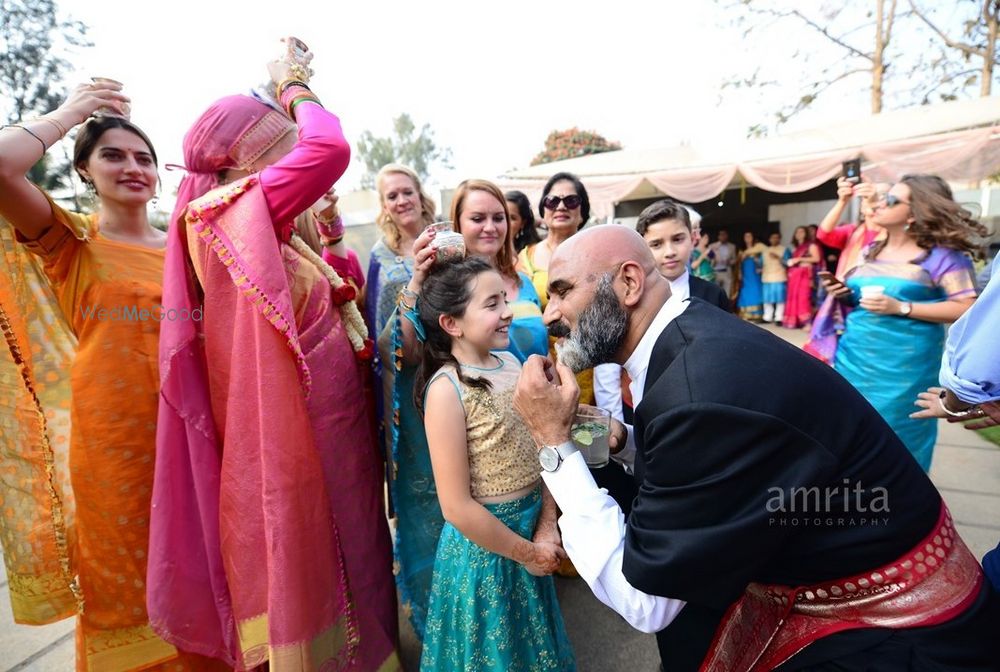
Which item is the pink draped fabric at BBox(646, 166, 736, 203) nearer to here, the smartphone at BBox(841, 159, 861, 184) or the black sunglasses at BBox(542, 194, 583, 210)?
the smartphone at BBox(841, 159, 861, 184)

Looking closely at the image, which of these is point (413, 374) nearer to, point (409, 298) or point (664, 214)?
point (409, 298)

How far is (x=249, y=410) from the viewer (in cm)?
141

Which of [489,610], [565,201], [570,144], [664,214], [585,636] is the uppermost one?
[570,144]

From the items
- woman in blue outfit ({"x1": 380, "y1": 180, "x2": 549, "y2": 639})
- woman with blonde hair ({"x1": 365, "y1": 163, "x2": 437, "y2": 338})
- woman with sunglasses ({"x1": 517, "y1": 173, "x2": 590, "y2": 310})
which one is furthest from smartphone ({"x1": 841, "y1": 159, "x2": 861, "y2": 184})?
woman with blonde hair ({"x1": 365, "y1": 163, "x2": 437, "y2": 338})

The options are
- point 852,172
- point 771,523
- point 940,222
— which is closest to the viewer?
point 771,523

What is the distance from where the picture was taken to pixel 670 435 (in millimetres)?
1071

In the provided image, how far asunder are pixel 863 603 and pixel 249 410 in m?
1.63

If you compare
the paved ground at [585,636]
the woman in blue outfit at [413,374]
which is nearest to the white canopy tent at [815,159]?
the paved ground at [585,636]

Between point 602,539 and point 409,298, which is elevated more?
point 409,298

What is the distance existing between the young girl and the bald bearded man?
357mm

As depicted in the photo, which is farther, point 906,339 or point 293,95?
point 906,339

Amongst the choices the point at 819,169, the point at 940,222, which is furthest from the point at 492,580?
the point at 819,169

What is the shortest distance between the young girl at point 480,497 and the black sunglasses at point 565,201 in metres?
1.40

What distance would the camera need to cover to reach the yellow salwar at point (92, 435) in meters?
1.69
